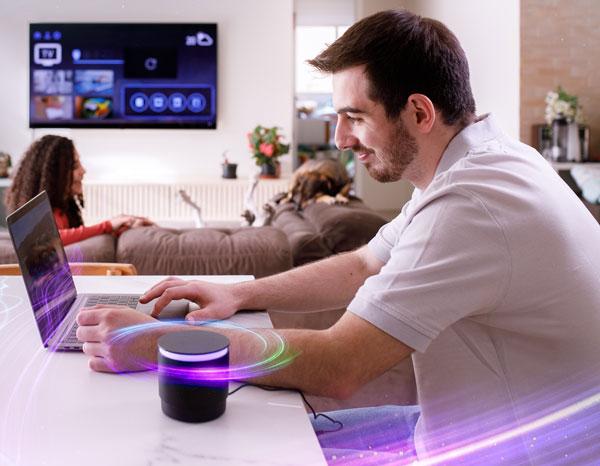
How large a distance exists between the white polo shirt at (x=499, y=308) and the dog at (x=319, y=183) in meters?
2.76

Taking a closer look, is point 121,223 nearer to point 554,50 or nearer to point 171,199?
point 554,50

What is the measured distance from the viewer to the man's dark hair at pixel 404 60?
0.93m

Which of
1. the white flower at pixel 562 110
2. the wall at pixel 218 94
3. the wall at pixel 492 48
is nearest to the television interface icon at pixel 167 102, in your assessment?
the wall at pixel 218 94

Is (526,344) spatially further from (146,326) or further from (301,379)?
(146,326)

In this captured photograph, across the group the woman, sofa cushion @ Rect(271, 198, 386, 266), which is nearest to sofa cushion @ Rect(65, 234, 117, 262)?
the woman

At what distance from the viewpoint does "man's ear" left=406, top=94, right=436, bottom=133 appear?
938 mm

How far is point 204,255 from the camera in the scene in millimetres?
2170

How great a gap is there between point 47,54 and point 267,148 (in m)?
2.44

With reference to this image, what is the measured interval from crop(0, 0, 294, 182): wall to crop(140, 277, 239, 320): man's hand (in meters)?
5.39

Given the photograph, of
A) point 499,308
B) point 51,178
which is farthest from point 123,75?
point 499,308

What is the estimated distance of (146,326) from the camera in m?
0.83

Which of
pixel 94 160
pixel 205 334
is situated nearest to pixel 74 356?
pixel 205 334

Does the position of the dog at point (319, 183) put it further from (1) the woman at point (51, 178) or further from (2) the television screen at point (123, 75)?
(2) the television screen at point (123, 75)

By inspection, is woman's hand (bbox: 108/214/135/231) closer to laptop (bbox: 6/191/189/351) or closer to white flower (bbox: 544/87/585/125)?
laptop (bbox: 6/191/189/351)
